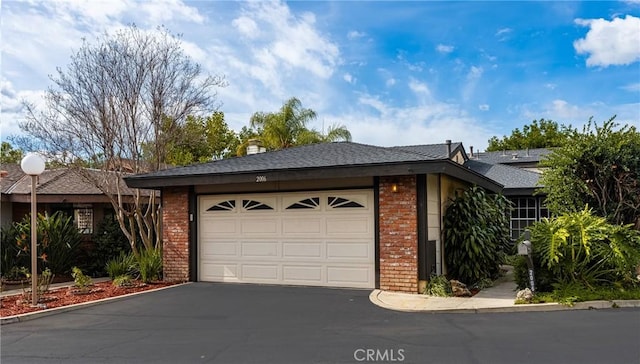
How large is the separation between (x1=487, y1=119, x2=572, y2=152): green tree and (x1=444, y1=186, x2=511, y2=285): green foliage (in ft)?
118

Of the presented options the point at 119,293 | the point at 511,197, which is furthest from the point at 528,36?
the point at 119,293

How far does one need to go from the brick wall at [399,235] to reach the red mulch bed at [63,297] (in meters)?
5.28

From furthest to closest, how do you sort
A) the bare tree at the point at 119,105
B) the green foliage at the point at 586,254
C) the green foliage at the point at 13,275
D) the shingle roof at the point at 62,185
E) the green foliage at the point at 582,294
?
the shingle roof at the point at 62,185 < the bare tree at the point at 119,105 < the green foliage at the point at 13,275 < the green foliage at the point at 586,254 < the green foliage at the point at 582,294

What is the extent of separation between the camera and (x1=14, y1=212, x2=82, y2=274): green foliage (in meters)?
12.9

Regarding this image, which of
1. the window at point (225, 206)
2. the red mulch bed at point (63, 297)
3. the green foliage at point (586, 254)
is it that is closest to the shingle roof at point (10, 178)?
the red mulch bed at point (63, 297)

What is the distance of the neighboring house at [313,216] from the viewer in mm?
9289

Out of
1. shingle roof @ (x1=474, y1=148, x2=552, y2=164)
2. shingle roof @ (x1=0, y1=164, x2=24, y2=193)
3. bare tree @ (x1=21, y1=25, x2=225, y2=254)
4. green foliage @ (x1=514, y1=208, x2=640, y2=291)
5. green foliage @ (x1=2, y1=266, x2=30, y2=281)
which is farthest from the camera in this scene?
shingle roof @ (x1=474, y1=148, x2=552, y2=164)

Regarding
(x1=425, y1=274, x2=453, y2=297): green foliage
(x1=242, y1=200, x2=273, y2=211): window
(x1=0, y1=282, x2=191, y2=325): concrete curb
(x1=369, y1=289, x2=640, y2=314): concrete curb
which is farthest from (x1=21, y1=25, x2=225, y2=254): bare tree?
(x1=369, y1=289, x2=640, y2=314): concrete curb

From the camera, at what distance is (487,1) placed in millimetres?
11047

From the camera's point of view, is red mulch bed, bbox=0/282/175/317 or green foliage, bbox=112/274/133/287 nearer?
red mulch bed, bbox=0/282/175/317

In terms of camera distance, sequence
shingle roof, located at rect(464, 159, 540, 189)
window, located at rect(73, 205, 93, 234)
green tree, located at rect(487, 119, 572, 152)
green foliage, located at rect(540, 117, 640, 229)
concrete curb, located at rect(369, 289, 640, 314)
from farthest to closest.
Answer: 1. green tree, located at rect(487, 119, 572, 152)
2. shingle roof, located at rect(464, 159, 540, 189)
3. window, located at rect(73, 205, 93, 234)
4. green foliage, located at rect(540, 117, 640, 229)
5. concrete curb, located at rect(369, 289, 640, 314)

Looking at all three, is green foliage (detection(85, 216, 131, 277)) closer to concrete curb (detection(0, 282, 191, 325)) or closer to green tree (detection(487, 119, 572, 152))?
concrete curb (detection(0, 282, 191, 325))

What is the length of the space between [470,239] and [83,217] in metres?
12.0

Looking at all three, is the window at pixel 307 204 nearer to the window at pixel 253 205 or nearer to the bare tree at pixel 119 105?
the window at pixel 253 205
